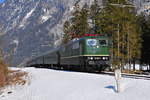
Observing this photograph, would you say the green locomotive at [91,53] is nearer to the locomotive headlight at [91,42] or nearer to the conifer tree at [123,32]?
the locomotive headlight at [91,42]

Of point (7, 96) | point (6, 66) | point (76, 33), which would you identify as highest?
point (76, 33)

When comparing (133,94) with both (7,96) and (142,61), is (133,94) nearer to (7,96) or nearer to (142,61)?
(7,96)

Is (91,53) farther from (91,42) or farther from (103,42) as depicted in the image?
(103,42)

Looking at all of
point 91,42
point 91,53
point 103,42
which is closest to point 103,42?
point 103,42

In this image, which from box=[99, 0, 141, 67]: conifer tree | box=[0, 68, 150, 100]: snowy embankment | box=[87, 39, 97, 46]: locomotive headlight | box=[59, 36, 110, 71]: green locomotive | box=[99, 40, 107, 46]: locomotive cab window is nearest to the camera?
box=[0, 68, 150, 100]: snowy embankment

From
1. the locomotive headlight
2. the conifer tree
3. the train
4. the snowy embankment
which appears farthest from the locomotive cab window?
the conifer tree

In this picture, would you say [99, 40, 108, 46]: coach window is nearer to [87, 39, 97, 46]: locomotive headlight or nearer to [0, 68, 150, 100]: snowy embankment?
[87, 39, 97, 46]: locomotive headlight

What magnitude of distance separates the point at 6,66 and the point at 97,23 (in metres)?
36.9

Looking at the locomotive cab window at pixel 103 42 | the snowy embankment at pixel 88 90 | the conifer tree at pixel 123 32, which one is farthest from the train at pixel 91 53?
the conifer tree at pixel 123 32

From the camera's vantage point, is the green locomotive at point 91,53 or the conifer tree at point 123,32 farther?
the conifer tree at point 123,32

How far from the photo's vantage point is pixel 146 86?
14984 mm

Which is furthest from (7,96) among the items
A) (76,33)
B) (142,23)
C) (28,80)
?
(76,33)

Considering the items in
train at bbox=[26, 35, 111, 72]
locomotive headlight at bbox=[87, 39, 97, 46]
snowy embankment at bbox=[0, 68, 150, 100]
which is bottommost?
snowy embankment at bbox=[0, 68, 150, 100]

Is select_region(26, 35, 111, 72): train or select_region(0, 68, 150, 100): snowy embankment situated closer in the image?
select_region(0, 68, 150, 100): snowy embankment
